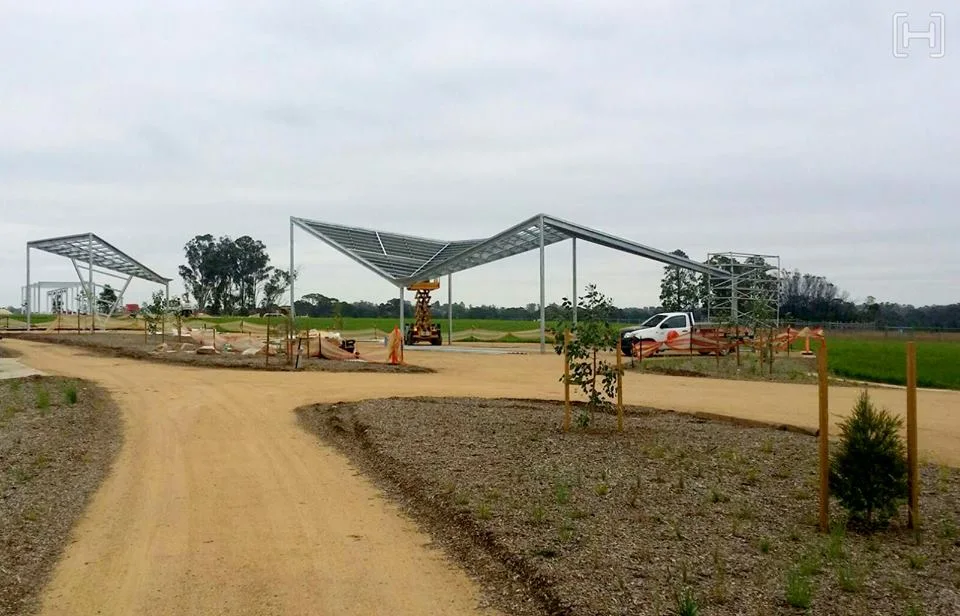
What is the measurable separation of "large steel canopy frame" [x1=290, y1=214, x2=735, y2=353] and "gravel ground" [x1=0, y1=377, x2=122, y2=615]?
21.5 m

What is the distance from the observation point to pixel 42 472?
982 cm

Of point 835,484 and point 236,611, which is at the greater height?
point 835,484

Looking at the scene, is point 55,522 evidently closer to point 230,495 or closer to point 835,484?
point 230,495

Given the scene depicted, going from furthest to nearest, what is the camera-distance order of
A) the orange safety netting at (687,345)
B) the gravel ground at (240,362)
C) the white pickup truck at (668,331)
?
the white pickup truck at (668,331) < the orange safety netting at (687,345) < the gravel ground at (240,362)

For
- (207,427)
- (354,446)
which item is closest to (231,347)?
(207,427)

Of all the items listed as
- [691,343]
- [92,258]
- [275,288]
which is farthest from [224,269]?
[691,343]

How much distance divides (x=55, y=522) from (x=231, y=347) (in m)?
27.1

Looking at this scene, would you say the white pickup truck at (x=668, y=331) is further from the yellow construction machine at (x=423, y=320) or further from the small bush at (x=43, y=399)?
the small bush at (x=43, y=399)

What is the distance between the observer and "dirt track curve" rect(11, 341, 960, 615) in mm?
5730

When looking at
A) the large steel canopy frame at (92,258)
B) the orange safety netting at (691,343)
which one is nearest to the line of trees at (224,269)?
the large steel canopy frame at (92,258)

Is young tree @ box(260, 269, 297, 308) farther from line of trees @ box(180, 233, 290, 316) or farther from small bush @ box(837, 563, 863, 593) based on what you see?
small bush @ box(837, 563, 863, 593)

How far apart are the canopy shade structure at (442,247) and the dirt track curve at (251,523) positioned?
67.4 ft

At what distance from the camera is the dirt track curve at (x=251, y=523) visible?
573 cm

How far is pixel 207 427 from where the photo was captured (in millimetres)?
13359
